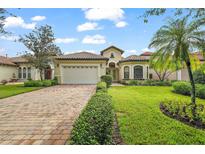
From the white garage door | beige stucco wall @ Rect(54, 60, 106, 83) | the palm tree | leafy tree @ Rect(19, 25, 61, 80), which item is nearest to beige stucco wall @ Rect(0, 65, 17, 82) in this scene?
leafy tree @ Rect(19, 25, 61, 80)

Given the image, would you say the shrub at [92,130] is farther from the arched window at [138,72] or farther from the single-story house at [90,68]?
the arched window at [138,72]

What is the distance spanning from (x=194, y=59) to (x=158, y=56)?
1410 millimetres

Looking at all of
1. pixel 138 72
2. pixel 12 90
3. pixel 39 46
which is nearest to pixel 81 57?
pixel 39 46

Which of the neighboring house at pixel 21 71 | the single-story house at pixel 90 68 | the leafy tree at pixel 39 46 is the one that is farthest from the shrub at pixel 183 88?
the neighboring house at pixel 21 71

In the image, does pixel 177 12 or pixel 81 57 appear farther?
pixel 81 57

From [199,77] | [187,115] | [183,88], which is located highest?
[199,77]

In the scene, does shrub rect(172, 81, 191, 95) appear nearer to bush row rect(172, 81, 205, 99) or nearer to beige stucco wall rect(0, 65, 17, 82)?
bush row rect(172, 81, 205, 99)

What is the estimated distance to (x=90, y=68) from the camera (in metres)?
22.2

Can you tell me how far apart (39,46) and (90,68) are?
5992 mm

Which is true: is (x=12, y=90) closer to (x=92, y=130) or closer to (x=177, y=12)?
(x=177, y=12)
